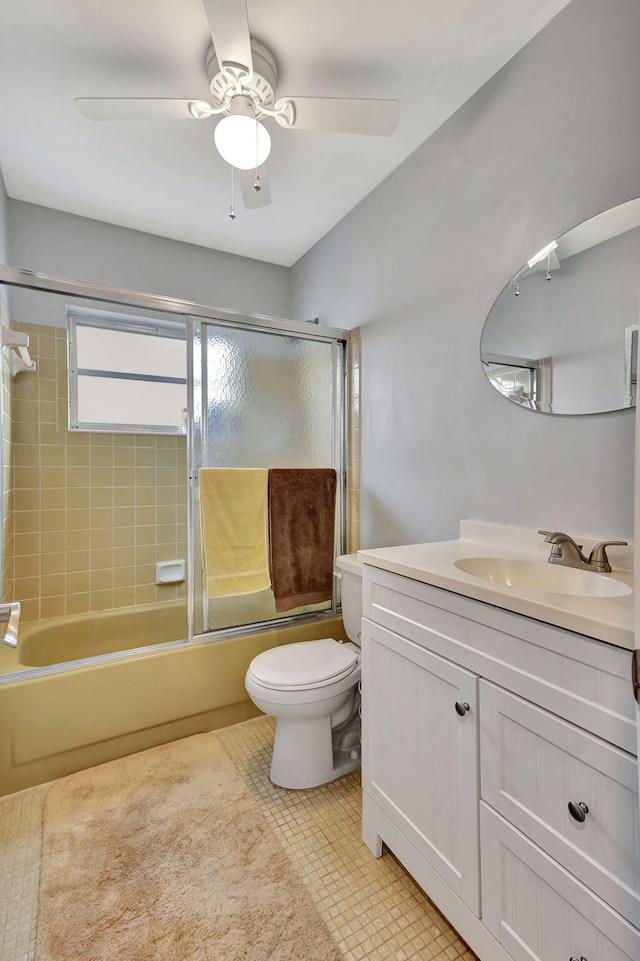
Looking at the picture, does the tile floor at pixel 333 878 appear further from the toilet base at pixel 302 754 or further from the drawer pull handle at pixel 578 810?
the drawer pull handle at pixel 578 810

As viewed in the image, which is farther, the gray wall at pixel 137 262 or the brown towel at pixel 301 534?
the gray wall at pixel 137 262

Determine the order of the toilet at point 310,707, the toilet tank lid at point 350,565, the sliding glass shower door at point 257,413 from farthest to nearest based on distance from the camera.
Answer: the sliding glass shower door at point 257,413
the toilet tank lid at point 350,565
the toilet at point 310,707

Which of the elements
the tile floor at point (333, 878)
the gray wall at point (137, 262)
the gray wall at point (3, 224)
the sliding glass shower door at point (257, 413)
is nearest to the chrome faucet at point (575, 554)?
the tile floor at point (333, 878)

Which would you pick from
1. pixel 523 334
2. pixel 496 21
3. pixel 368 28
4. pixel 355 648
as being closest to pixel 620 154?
pixel 523 334

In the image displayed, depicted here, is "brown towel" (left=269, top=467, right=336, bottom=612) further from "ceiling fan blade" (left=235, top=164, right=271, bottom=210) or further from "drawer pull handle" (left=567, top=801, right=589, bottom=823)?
"drawer pull handle" (left=567, top=801, right=589, bottom=823)

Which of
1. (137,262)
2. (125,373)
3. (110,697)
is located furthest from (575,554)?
(137,262)

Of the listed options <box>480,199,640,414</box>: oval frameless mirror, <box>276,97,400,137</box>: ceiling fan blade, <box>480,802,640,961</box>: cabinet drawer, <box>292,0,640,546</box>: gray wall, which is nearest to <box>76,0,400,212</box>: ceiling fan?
<box>276,97,400,137</box>: ceiling fan blade

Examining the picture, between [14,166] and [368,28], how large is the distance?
1649 millimetres

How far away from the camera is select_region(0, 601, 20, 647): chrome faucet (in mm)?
874

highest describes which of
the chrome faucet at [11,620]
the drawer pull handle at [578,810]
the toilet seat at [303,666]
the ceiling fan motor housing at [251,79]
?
the ceiling fan motor housing at [251,79]

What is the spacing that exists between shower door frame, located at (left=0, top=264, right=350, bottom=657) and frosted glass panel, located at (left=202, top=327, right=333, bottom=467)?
0.05 metres

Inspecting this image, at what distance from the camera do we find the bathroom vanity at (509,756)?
677 millimetres

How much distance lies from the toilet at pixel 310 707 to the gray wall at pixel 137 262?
1995mm

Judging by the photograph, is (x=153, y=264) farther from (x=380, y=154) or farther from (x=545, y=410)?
(x=545, y=410)
